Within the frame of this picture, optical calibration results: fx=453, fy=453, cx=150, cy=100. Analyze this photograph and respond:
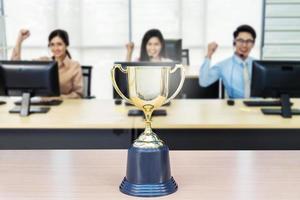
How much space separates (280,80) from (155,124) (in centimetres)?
92

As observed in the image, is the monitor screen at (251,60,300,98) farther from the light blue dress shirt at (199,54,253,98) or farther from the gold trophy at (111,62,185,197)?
the gold trophy at (111,62,185,197)

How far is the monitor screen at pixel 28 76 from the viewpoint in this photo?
3135mm

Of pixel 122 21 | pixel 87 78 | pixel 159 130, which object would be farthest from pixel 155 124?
pixel 122 21

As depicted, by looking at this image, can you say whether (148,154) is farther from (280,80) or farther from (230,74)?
(230,74)

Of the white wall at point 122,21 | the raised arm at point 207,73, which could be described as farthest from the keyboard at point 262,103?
Answer: the white wall at point 122,21

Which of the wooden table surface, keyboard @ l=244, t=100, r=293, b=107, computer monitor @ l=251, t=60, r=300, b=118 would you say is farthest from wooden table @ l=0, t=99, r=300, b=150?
keyboard @ l=244, t=100, r=293, b=107

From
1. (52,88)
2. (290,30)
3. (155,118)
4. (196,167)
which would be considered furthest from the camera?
(290,30)

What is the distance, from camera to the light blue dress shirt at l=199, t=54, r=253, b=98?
390cm

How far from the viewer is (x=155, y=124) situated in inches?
111

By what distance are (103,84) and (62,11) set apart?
4.36 feet

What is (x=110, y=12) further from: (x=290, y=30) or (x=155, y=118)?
(x=155, y=118)

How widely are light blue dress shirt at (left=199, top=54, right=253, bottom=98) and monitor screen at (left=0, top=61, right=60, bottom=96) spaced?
141cm

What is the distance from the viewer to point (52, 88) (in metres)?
3.18

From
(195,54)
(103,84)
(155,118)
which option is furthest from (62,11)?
(155,118)
